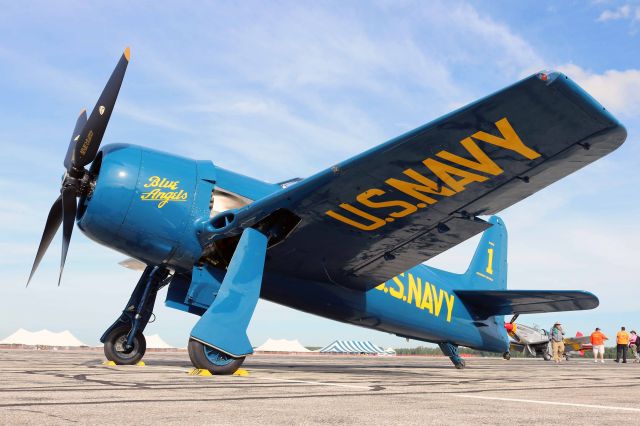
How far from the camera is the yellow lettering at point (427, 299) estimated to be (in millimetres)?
11797

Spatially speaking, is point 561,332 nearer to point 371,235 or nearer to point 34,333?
point 371,235

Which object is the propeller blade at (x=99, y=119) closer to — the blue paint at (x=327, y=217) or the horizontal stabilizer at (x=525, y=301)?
the blue paint at (x=327, y=217)

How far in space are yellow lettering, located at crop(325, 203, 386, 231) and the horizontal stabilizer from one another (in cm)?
416

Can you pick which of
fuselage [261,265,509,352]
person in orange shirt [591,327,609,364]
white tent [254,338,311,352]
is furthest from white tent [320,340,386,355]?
fuselage [261,265,509,352]

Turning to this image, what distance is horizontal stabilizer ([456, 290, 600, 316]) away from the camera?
10969 millimetres

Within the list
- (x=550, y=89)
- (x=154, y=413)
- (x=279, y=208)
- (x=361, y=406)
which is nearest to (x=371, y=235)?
(x=279, y=208)

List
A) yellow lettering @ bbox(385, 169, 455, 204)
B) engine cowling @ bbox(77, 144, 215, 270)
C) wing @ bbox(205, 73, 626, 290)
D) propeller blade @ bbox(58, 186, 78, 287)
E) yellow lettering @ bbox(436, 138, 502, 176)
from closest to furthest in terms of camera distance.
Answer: wing @ bbox(205, 73, 626, 290) → yellow lettering @ bbox(436, 138, 502, 176) → yellow lettering @ bbox(385, 169, 455, 204) → engine cowling @ bbox(77, 144, 215, 270) → propeller blade @ bbox(58, 186, 78, 287)

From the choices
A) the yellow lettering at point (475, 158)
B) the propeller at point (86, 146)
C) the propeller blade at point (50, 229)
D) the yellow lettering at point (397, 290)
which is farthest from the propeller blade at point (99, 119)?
the yellow lettering at point (397, 290)

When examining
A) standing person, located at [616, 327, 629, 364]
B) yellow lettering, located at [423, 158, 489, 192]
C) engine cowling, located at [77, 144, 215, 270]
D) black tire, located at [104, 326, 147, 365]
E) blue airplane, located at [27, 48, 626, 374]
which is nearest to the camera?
blue airplane, located at [27, 48, 626, 374]

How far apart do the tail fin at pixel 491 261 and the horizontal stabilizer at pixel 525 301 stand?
0.94 metres

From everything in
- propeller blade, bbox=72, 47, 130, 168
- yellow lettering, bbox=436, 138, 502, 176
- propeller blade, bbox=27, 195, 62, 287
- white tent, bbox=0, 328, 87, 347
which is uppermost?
propeller blade, bbox=72, 47, 130, 168

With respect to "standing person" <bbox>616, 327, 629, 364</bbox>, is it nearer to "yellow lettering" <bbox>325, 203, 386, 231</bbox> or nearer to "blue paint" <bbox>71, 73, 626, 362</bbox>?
"blue paint" <bbox>71, 73, 626, 362</bbox>

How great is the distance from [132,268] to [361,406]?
12178 millimetres

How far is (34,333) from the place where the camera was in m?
33.0
